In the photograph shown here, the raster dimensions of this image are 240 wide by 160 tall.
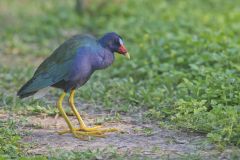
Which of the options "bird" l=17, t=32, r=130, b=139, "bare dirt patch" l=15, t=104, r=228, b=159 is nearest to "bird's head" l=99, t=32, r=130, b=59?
"bird" l=17, t=32, r=130, b=139

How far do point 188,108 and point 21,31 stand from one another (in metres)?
5.79

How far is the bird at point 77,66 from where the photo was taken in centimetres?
679

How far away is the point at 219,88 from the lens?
7578 millimetres

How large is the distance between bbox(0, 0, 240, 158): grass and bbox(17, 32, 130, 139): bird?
878 mm

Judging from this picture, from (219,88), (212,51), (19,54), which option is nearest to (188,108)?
(219,88)

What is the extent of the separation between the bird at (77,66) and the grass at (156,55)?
878mm

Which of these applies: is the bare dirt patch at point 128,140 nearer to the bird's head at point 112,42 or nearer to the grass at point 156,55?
the grass at point 156,55

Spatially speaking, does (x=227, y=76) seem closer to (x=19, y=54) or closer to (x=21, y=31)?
(x=19, y=54)

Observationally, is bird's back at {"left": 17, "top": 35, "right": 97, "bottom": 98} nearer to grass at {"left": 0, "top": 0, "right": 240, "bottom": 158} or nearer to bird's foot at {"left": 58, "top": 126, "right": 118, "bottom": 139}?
bird's foot at {"left": 58, "top": 126, "right": 118, "bottom": 139}

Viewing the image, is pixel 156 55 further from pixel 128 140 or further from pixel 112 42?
pixel 128 140

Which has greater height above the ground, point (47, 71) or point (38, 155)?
point (47, 71)

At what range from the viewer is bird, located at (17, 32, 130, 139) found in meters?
6.79

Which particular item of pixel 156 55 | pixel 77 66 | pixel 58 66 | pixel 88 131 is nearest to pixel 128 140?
pixel 88 131

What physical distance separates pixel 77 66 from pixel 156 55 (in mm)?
→ 3072
